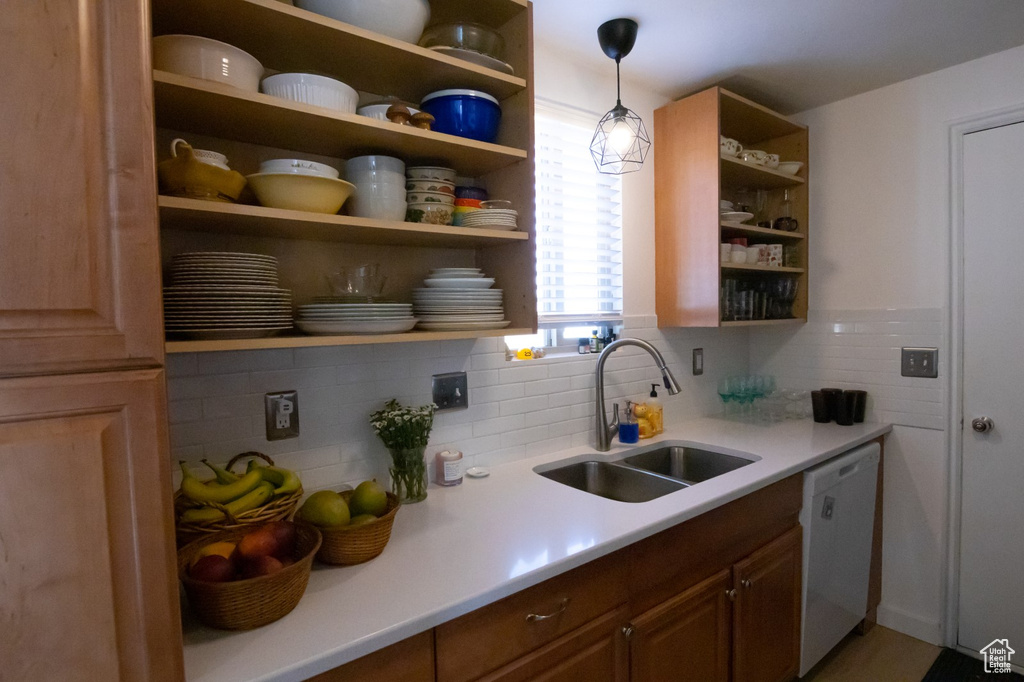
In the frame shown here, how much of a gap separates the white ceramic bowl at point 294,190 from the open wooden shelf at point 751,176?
1678mm

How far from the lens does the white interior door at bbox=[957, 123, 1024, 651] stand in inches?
82.5

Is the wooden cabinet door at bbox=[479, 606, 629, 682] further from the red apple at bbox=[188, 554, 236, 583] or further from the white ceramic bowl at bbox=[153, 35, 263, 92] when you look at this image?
the white ceramic bowl at bbox=[153, 35, 263, 92]

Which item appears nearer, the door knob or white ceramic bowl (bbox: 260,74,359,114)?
white ceramic bowl (bbox: 260,74,359,114)

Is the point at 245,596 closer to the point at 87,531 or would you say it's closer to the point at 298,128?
the point at 87,531

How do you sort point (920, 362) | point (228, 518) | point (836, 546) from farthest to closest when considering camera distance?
point (920, 362)
point (836, 546)
point (228, 518)

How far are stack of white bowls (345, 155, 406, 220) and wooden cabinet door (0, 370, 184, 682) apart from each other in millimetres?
739

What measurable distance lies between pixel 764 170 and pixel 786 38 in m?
0.57

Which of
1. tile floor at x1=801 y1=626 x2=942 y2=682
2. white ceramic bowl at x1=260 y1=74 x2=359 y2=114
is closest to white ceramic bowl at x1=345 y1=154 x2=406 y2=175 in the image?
white ceramic bowl at x1=260 y1=74 x2=359 y2=114

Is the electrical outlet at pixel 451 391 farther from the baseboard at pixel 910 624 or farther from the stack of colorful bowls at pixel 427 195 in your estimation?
the baseboard at pixel 910 624

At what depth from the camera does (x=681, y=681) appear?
1.52 metres

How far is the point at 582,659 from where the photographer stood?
1.26 m

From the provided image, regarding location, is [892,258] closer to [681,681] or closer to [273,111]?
[681,681]

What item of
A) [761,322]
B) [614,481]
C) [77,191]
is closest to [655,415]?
[614,481]

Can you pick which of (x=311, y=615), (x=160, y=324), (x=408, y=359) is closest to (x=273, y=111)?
(x=160, y=324)
